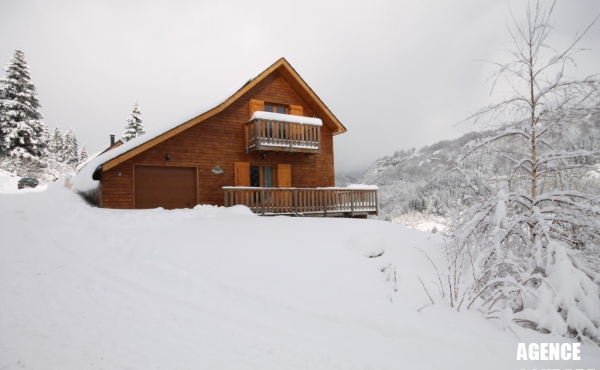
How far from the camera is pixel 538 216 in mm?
5488

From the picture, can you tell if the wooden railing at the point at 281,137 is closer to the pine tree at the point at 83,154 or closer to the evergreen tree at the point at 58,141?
the evergreen tree at the point at 58,141

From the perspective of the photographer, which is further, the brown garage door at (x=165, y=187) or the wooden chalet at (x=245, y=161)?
the brown garage door at (x=165, y=187)

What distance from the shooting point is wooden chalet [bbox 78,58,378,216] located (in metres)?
12.4

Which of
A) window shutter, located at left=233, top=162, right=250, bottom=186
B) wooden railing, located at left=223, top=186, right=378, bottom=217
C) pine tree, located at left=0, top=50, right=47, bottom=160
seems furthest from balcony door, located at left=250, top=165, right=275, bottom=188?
pine tree, located at left=0, top=50, right=47, bottom=160

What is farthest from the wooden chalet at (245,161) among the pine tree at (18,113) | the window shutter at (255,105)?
the pine tree at (18,113)

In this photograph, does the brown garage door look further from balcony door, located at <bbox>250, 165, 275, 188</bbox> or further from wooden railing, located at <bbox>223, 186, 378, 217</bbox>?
balcony door, located at <bbox>250, 165, 275, 188</bbox>

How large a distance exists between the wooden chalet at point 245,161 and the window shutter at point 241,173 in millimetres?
44

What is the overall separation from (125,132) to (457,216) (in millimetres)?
39121

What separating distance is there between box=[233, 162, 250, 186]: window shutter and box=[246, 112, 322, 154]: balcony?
2.24 feet

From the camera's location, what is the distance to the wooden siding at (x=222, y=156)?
12375 mm

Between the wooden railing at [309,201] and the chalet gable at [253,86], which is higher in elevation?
the chalet gable at [253,86]

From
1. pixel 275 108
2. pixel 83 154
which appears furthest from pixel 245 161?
pixel 83 154

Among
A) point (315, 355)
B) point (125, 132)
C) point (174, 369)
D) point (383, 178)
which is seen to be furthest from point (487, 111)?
point (383, 178)

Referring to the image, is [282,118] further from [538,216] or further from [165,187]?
[538,216]
